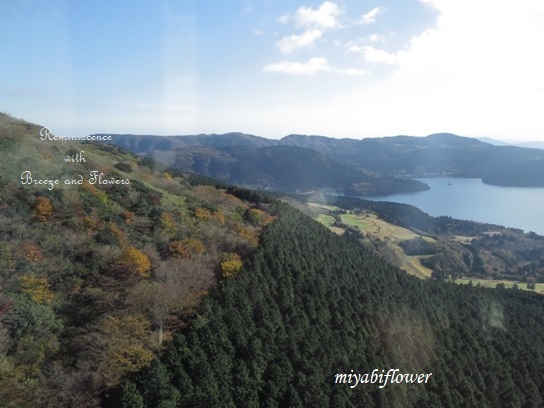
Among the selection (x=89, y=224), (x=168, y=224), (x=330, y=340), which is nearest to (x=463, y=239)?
(x=330, y=340)

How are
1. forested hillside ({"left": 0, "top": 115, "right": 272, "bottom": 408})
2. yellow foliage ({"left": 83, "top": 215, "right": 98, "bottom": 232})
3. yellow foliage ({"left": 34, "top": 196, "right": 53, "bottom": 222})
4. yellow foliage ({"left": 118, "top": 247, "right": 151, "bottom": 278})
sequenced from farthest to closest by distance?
yellow foliage ({"left": 83, "top": 215, "right": 98, "bottom": 232}), yellow foliage ({"left": 34, "top": 196, "right": 53, "bottom": 222}), yellow foliage ({"left": 118, "top": 247, "right": 151, "bottom": 278}), forested hillside ({"left": 0, "top": 115, "right": 272, "bottom": 408})

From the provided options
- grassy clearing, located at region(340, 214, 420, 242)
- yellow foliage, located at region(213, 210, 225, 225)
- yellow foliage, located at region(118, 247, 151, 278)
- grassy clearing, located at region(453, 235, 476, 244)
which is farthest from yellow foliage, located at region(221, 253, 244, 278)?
grassy clearing, located at region(453, 235, 476, 244)

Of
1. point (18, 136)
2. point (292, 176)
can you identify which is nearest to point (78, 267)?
point (18, 136)

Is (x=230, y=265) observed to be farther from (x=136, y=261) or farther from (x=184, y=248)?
(x=136, y=261)

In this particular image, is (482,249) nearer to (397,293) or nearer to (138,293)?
(397,293)

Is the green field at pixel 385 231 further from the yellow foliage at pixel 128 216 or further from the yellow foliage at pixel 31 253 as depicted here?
the yellow foliage at pixel 31 253

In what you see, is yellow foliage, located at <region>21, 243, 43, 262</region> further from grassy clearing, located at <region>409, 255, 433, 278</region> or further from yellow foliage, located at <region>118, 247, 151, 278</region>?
grassy clearing, located at <region>409, 255, 433, 278</region>

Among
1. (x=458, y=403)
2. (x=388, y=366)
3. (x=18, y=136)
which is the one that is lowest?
(x=458, y=403)
